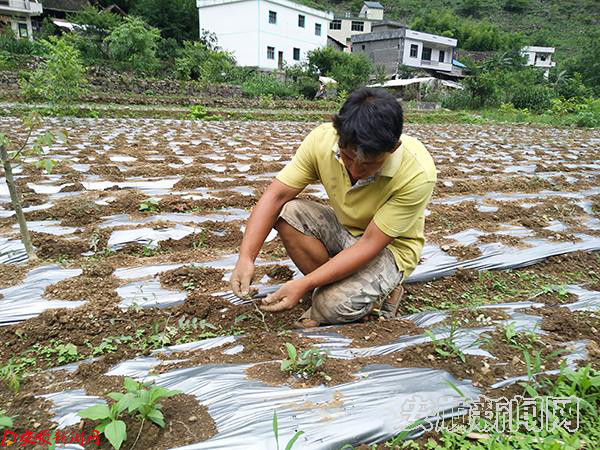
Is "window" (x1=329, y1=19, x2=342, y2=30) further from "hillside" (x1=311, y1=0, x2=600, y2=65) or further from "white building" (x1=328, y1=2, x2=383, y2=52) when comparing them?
"hillside" (x1=311, y1=0, x2=600, y2=65)

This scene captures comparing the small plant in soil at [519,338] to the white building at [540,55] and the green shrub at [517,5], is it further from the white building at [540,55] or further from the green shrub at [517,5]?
the green shrub at [517,5]

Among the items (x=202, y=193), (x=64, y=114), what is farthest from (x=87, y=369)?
(x=64, y=114)

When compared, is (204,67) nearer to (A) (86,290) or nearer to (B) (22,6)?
(B) (22,6)

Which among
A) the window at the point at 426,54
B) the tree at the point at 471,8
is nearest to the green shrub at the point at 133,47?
the window at the point at 426,54

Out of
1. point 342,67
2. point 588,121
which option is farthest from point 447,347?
point 342,67

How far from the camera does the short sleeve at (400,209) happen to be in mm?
1604

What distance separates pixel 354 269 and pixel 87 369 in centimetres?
104

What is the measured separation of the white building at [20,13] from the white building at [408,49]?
75.6 ft

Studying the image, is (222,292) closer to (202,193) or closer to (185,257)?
(185,257)

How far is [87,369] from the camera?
1.38m

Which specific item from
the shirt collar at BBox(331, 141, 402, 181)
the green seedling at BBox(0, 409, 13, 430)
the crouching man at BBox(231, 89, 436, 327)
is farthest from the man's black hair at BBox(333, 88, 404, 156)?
the green seedling at BBox(0, 409, 13, 430)

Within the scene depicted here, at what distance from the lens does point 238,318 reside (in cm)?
182

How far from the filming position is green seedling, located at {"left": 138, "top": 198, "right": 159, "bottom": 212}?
2.96 meters

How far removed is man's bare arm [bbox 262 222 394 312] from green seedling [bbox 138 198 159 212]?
1.72 m
